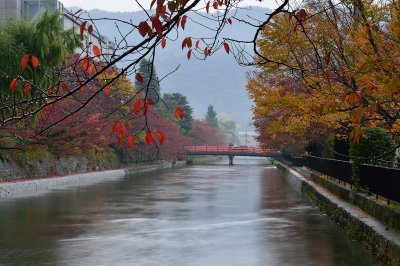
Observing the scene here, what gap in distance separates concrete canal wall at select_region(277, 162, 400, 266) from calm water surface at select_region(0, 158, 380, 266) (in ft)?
0.96

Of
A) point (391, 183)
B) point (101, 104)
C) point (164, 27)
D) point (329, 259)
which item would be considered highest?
point (101, 104)

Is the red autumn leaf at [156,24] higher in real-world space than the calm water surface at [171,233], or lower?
higher

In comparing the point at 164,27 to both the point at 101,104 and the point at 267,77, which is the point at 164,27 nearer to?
the point at 267,77

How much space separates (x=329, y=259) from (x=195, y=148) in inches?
4044

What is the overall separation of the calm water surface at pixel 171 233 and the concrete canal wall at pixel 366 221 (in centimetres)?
29

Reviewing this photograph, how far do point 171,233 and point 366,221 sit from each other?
5.55m

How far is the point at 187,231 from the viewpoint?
59.6 ft

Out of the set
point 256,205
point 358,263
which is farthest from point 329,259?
point 256,205

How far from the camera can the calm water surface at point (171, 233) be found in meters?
13.6

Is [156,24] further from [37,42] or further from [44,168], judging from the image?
[44,168]

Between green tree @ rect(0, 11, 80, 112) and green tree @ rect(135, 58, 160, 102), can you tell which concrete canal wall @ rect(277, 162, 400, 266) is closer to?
green tree @ rect(135, 58, 160, 102)

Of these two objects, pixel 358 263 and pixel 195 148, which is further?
pixel 195 148

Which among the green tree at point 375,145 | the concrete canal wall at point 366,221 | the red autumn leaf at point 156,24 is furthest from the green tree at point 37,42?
the red autumn leaf at point 156,24

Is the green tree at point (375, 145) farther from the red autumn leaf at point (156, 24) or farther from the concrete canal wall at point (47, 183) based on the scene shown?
the concrete canal wall at point (47, 183)
